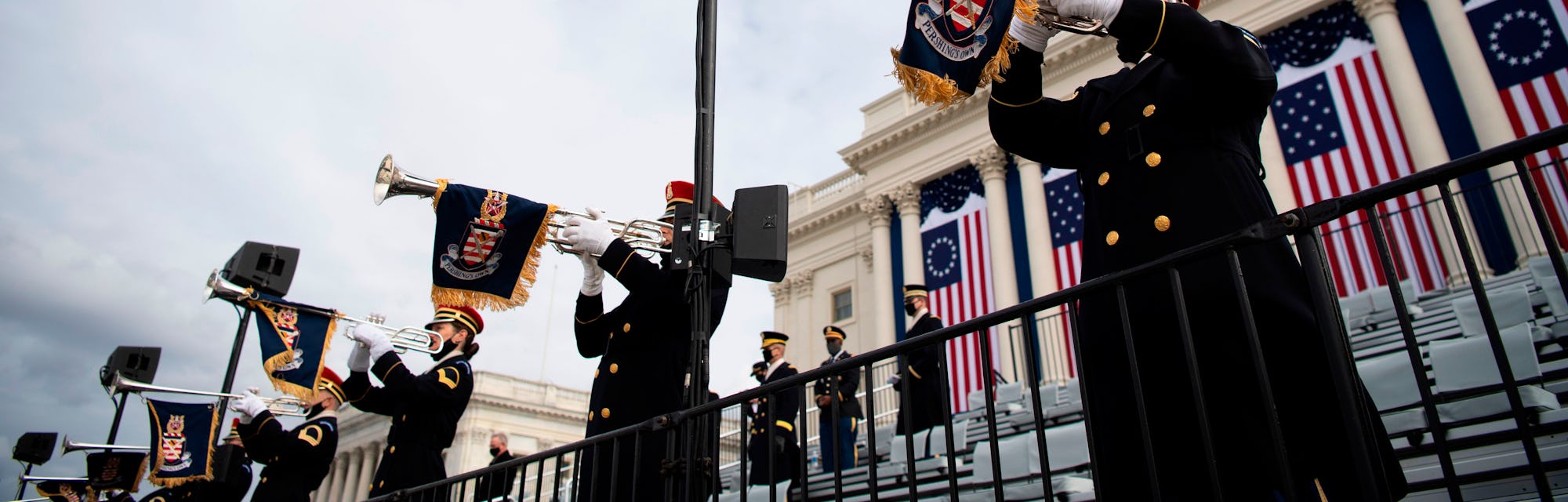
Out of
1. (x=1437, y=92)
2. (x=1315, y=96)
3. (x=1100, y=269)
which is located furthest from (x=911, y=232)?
(x=1100, y=269)

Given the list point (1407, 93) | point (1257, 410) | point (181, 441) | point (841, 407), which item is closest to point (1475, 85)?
point (1407, 93)

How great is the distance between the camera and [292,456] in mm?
7297

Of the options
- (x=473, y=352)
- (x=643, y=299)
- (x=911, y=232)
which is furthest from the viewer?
(x=911, y=232)

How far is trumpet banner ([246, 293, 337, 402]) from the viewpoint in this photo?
8.49 metres

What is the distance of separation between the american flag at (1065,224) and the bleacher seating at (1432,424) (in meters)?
8.41

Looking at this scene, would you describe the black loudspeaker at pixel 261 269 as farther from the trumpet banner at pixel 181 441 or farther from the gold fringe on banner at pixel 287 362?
the trumpet banner at pixel 181 441

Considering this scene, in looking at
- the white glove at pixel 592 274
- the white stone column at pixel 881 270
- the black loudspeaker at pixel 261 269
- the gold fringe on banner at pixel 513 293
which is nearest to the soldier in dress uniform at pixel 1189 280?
the white glove at pixel 592 274

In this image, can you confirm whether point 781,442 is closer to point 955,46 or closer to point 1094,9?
point 955,46

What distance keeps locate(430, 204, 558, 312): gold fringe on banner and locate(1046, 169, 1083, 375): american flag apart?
49.7 ft

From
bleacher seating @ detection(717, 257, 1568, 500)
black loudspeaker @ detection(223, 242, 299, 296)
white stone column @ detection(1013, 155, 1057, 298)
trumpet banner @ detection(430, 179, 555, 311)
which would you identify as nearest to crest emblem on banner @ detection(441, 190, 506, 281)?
trumpet banner @ detection(430, 179, 555, 311)

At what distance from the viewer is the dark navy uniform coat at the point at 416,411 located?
6109 millimetres

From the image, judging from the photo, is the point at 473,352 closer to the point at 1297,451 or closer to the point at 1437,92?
the point at 1297,451

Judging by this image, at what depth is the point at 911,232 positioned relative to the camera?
23406 millimetres

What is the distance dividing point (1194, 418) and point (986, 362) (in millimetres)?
624
